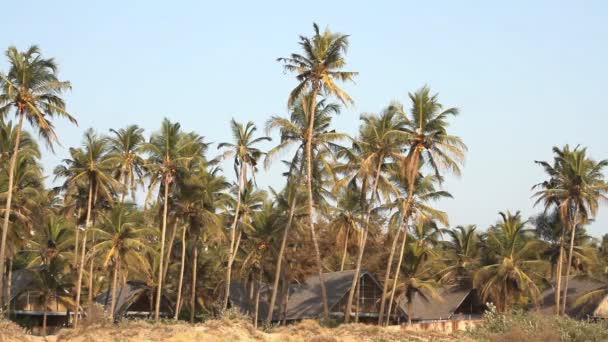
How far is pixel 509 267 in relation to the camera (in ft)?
171

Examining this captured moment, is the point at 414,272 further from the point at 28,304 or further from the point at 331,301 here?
the point at 28,304

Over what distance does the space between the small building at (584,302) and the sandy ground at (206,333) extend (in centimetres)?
2982

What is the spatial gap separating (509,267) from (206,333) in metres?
33.3

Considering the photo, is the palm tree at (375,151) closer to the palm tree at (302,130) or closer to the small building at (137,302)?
the palm tree at (302,130)

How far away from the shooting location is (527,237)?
55406mm

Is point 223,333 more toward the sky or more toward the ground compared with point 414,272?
more toward the ground

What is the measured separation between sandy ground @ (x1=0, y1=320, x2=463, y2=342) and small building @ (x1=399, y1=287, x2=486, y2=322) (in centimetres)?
2883

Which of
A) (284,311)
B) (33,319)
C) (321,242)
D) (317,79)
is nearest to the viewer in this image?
(317,79)

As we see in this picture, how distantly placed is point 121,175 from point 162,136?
31.8 ft

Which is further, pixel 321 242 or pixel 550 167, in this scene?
pixel 321 242

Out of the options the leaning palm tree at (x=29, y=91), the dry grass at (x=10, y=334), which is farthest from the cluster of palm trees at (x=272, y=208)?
the dry grass at (x=10, y=334)

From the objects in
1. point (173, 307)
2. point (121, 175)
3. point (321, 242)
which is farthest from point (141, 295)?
point (321, 242)

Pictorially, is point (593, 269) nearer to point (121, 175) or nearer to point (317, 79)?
point (317, 79)

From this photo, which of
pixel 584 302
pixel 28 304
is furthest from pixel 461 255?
pixel 28 304
